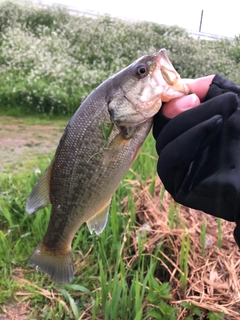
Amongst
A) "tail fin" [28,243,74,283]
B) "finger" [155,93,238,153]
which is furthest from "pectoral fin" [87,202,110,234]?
"finger" [155,93,238,153]

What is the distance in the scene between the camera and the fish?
1369mm

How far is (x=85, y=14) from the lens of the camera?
7.59 metres

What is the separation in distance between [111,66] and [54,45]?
0.88 metres

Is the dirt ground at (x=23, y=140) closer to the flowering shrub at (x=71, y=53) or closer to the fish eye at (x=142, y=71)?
the flowering shrub at (x=71, y=53)

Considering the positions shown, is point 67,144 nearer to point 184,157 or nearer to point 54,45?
point 184,157

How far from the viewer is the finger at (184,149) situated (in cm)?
115

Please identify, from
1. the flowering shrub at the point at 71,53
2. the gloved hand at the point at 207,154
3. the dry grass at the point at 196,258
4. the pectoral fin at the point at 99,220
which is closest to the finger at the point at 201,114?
the gloved hand at the point at 207,154

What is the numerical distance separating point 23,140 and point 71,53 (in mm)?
2624

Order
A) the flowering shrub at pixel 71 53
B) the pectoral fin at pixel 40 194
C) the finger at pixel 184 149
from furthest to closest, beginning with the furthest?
the flowering shrub at pixel 71 53 → the pectoral fin at pixel 40 194 → the finger at pixel 184 149

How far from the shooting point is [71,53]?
6.43m

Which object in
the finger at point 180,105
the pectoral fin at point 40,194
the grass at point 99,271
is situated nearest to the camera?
the finger at point 180,105

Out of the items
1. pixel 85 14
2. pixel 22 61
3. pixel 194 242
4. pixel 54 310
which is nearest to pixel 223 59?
pixel 85 14

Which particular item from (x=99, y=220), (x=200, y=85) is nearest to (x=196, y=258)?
(x=99, y=220)

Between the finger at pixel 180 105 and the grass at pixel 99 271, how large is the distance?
29.6 inches
